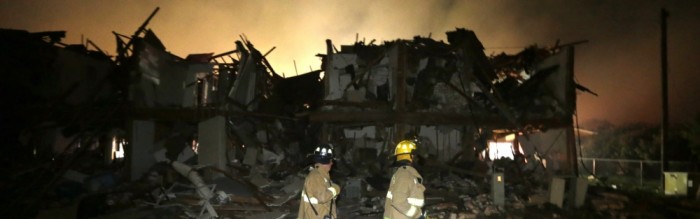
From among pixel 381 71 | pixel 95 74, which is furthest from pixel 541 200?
pixel 95 74

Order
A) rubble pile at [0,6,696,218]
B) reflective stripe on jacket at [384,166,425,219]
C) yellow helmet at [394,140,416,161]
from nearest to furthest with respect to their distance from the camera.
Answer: reflective stripe on jacket at [384,166,425,219] → yellow helmet at [394,140,416,161] → rubble pile at [0,6,696,218]

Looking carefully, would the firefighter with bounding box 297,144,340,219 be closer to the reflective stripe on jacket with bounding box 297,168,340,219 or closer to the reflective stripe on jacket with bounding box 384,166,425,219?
the reflective stripe on jacket with bounding box 297,168,340,219

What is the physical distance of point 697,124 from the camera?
73.5 ft

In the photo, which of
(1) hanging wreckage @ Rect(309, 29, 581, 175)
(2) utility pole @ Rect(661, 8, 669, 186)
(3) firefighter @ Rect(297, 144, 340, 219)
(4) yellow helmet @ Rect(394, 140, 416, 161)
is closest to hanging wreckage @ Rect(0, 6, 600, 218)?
(1) hanging wreckage @ Rect(309, 29, 581, 175)

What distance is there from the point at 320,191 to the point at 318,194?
0.13 feet

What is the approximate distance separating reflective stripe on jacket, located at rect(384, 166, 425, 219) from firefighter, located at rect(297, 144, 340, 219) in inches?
27.5

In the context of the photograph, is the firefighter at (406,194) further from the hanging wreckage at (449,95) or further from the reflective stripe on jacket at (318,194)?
the hanging wreckage at (449,95)

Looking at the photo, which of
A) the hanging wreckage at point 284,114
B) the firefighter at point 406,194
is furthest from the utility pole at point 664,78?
the firefighter at point 406,194

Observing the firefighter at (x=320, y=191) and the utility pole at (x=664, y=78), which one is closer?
the firefighter at (x=320, y=191)

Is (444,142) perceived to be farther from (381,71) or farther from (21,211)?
(21,211)

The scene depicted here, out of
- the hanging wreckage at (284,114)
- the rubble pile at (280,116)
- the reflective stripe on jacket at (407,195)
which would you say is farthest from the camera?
the hanging wreckage at (284,114)

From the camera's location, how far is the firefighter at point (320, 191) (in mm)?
5262

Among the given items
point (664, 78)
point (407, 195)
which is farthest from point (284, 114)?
point (664, 78)

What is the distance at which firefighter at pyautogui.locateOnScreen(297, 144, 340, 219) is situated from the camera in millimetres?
5262
